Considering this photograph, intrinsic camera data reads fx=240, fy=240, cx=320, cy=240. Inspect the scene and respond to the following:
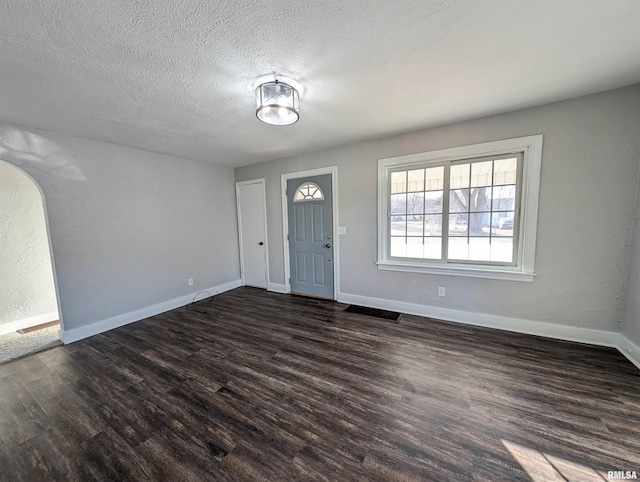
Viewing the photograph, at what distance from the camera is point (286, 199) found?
4254 millimetres

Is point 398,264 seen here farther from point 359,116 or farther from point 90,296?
point 90,296

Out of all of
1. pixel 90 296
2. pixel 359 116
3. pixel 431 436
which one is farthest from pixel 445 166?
pixel 90 296

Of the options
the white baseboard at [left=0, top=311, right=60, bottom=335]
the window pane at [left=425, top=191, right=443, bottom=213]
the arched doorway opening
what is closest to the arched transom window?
the window pane at [left=425, top=191, right=443, bottom=213]

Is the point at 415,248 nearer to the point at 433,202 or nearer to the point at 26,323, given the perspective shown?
the point at 433,202

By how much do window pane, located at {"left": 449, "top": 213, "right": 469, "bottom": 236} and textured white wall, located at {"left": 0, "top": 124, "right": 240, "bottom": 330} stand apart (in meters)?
3.88

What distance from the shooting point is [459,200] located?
2.95m

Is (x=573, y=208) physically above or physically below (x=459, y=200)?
below

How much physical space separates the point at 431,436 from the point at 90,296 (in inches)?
152

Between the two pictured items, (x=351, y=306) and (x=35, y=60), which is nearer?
(x=35, y=60)

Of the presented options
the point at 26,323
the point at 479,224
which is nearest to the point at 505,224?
the point at 479,224

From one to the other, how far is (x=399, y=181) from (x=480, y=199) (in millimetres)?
985

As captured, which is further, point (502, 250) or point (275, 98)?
point (502, 250)

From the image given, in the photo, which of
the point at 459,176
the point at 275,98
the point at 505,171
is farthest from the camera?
the point at 459,176

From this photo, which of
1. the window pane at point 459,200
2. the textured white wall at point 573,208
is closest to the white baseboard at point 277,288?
the textured white wall at point 573,208
